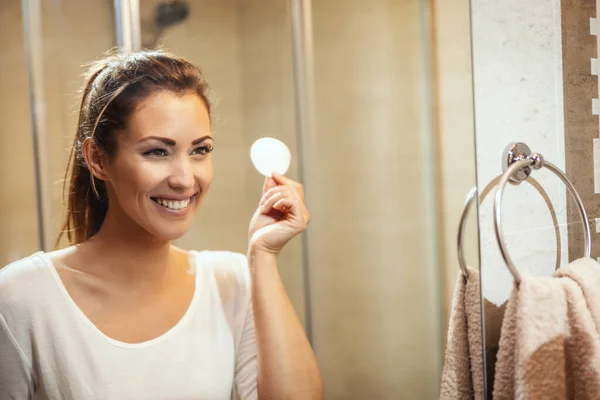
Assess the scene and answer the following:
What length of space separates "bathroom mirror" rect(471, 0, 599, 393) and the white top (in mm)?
438

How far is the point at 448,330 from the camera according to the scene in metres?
0.88

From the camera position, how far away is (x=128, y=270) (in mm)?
619

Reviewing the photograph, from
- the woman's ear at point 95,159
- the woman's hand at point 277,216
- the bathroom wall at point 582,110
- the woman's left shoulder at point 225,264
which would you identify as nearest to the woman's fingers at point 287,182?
the woman's hand at point 277,216

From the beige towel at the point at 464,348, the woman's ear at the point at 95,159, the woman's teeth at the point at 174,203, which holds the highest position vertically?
the woman's ear at the point at 95,159

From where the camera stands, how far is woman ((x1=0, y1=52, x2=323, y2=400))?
1.90ft

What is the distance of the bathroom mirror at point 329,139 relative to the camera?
0.58m

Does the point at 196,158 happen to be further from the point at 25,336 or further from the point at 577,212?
the point at 577,212

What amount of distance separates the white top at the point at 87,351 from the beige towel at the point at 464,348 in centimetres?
37

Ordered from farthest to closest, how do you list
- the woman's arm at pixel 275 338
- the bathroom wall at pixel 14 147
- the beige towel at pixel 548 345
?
the beige towel at pixel 548 345 < the woman's arm at pixel 275 338 < the bathroom wall at pixel 14 147

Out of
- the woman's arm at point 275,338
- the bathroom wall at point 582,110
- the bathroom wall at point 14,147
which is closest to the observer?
the bathroom wall at point 14,147

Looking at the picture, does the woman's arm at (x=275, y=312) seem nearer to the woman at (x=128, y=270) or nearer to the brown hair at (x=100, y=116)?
the woman at (x=128, y=270)

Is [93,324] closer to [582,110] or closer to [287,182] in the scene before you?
[287,182]

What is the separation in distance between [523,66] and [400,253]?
355 mm

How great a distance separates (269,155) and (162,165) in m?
0.14
